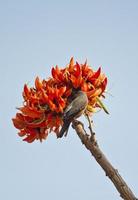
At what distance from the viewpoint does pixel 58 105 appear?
3.38m

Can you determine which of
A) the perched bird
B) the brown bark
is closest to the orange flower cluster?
the perched bird

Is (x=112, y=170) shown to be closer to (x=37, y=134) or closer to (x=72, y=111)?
(x=72, y=111)

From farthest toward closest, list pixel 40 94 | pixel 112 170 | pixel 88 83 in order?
1. pixel 88 83
2. pixel 40 94
3. pixel 112 170

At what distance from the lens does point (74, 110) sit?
3.25 meters

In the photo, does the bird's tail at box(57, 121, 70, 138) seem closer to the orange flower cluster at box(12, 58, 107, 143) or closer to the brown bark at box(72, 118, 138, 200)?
the orange flower cluster at box(12, 58, 107, 143)

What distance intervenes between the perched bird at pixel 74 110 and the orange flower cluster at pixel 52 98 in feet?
0.28

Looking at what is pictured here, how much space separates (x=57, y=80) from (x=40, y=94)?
0.70 feet

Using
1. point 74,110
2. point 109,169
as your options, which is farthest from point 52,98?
point 109,169

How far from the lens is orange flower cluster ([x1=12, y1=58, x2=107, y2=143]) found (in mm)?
3414

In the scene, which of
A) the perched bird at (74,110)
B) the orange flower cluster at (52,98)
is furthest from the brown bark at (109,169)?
the orange flower cluster at (52,98)

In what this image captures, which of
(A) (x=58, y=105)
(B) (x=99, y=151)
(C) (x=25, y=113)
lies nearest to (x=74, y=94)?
(A) (x=58, y=105)

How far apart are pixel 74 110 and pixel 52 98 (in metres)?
0.21

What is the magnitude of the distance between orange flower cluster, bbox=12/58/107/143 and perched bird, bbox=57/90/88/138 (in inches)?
3.4

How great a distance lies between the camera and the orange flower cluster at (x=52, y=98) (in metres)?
3.41
